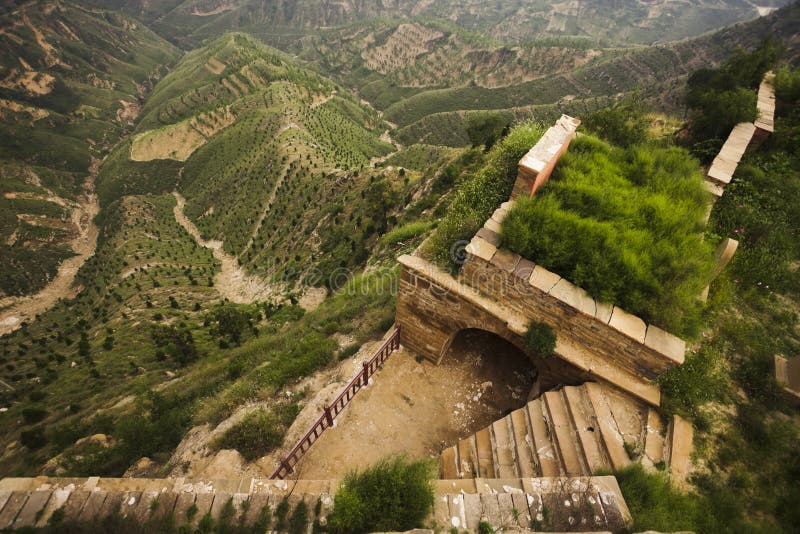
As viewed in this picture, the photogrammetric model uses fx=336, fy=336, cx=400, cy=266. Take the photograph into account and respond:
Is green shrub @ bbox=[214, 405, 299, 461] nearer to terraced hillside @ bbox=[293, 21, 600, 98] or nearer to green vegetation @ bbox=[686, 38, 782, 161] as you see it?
green vegetation @ bbox=[686, 38, 782, 161]

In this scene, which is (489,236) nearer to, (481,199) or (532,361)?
(481,199)

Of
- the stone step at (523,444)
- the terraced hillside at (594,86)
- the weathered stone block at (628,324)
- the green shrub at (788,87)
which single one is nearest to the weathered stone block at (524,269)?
the weathered stone block at (628,324)

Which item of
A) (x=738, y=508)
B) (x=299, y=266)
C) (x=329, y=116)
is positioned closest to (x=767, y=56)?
(x=738, y=508)

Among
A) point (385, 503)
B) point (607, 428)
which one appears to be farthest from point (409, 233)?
point (385, 503)

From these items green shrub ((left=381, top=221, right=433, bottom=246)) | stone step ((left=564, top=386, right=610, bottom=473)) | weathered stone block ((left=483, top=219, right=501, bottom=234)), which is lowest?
green shrub ((left=381, top=221, right=433, bottom=246))

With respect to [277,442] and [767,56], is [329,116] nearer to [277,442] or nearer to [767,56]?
[767,56]

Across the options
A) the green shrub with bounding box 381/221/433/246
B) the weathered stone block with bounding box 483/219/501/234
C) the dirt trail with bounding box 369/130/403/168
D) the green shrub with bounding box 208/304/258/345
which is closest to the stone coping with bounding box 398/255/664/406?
the weathered stone block with bounding box 483/219/501/234
